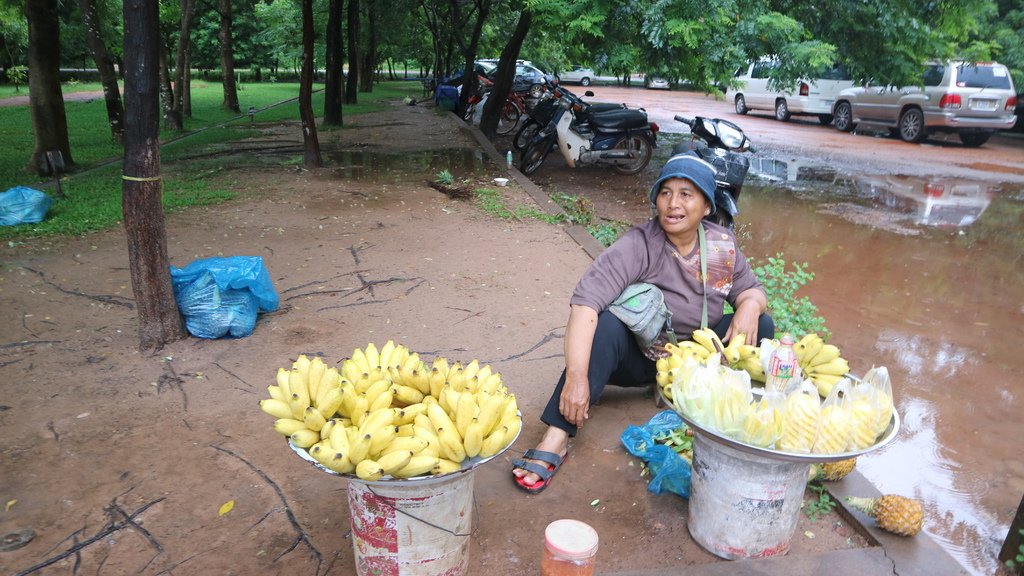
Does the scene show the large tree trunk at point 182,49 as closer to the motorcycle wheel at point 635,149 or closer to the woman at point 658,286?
the motorcycle wheel at point 635,149

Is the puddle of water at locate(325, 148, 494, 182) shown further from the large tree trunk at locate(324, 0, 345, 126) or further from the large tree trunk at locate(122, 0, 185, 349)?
the large tree trunk at locate(122, 0, 185, 349)

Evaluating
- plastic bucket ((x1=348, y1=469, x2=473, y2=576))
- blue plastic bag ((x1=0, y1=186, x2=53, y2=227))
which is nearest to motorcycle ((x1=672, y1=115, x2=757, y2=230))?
plastic bucket ((x1=348, y1=469, x2=473, y2=576))

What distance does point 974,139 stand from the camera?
1490 centimetres

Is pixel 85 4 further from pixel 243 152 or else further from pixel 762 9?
pixel 762 9

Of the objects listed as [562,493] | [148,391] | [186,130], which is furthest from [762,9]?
[186,130]

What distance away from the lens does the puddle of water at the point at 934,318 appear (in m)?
3.30

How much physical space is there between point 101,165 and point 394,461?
10077 millimetres

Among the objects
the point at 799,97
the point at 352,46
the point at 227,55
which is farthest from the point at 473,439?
the point at 352,46

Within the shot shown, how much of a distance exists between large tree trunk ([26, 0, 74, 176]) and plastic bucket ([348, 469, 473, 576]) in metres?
8.42

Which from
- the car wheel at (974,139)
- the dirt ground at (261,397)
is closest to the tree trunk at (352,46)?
the dirt ground at (261,397)

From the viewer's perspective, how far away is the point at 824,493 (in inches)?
109

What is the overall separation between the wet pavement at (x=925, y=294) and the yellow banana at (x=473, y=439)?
2.08 meters

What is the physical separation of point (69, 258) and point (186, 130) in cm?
1008

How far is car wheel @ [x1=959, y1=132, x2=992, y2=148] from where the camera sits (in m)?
14.8
